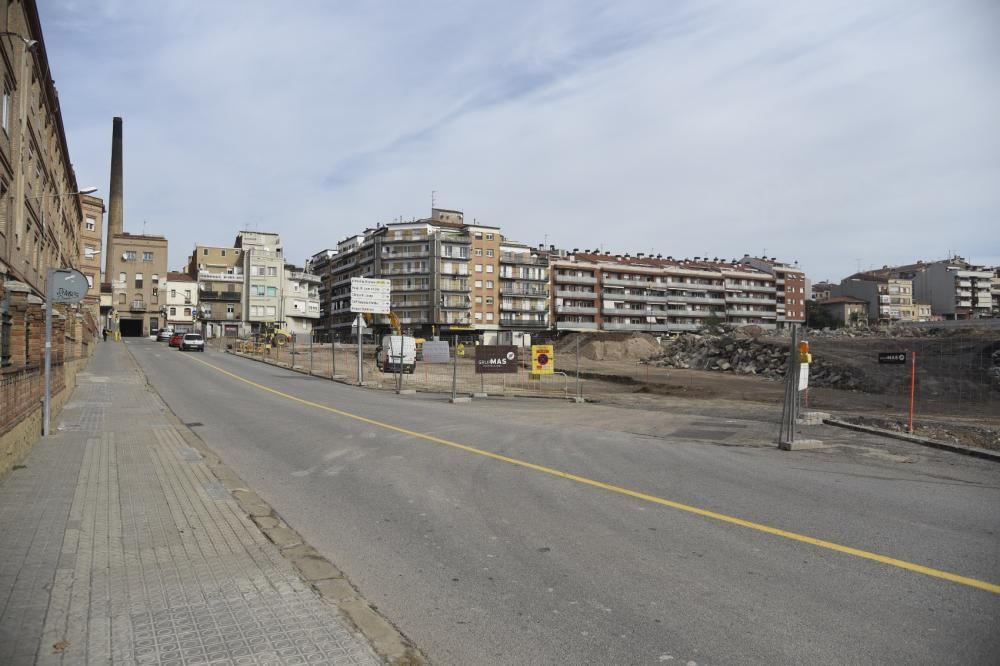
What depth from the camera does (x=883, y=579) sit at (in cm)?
482

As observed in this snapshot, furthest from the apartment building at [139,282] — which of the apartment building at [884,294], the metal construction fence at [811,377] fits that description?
the apartment building at [884,294]

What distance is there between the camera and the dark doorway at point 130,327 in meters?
99.1

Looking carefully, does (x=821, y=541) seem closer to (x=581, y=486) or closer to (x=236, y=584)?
(x=581, y=486)

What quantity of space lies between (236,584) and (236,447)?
7492mm

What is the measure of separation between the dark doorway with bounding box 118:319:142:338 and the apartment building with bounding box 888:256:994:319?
6286 inches

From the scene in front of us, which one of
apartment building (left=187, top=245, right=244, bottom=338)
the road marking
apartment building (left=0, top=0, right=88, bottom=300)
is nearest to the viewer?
the road marking

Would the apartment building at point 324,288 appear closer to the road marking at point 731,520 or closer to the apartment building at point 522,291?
the apartment building at point 522,291

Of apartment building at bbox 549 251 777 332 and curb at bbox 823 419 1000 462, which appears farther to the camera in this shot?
apartment building at bbox 549 251 777 332

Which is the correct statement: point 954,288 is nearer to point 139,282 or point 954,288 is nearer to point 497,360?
point 497,360

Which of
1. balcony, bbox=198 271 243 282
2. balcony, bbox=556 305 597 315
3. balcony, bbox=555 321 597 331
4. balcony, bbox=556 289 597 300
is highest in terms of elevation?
balcony, bbox=198 271 243 282

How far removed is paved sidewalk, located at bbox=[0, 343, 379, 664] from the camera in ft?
11.9

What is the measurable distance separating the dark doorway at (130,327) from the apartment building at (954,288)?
15966 cm

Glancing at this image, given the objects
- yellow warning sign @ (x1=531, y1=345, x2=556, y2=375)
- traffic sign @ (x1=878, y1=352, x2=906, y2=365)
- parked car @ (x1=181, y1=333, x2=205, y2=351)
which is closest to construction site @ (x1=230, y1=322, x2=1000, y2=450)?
traffic sign @ (x1=878, y1=352, x2=906, y2=365)

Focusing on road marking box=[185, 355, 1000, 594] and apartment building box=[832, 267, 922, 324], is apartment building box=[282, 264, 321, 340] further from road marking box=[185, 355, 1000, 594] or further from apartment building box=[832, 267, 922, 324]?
apartment building box=[832, 267, 922, 324]
